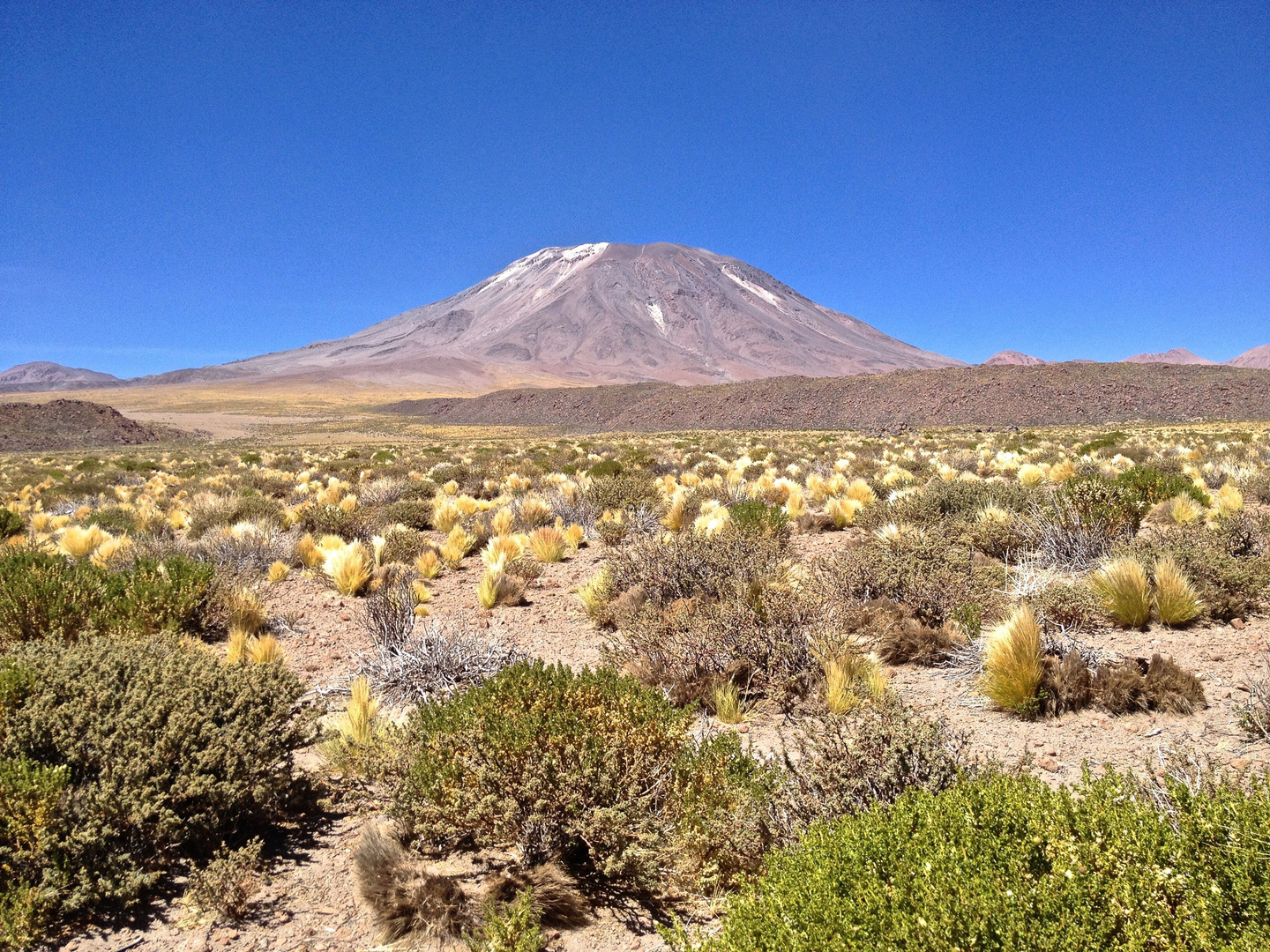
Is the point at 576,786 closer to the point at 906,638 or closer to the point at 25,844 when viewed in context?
the point at 25,844

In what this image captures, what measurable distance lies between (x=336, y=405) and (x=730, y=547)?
10341cm

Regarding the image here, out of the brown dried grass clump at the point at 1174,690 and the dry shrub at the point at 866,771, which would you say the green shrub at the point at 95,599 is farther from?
the brown dried grass clump at the point at 1174,690

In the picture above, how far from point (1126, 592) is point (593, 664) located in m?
3.50

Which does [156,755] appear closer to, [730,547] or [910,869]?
[910,869]

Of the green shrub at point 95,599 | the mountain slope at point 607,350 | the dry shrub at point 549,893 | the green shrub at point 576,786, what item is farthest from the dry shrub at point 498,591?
the mountain slope at point 607,350

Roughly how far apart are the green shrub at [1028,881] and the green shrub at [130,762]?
1.96 metres

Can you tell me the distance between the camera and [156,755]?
8.03 feet

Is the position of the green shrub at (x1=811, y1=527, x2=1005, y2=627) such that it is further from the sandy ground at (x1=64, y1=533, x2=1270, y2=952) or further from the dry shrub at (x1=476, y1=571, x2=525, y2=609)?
the dry shrub at (x1=476, y1=571, x2=525, y2=609)

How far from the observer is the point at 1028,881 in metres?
1.56

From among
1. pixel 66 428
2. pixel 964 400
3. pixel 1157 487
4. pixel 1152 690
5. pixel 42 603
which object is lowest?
pixel 1152 690

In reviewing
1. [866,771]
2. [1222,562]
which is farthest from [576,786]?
[1222,562]

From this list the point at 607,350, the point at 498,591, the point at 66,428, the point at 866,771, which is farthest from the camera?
the point at 607,350

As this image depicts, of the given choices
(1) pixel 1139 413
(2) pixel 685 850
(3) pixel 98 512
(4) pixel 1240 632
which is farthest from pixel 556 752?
(1) pixel 1139 413

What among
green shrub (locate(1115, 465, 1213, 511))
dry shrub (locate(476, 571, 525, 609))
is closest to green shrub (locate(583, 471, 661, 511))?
dry shrub (locate(476, 571, 525, 609))
